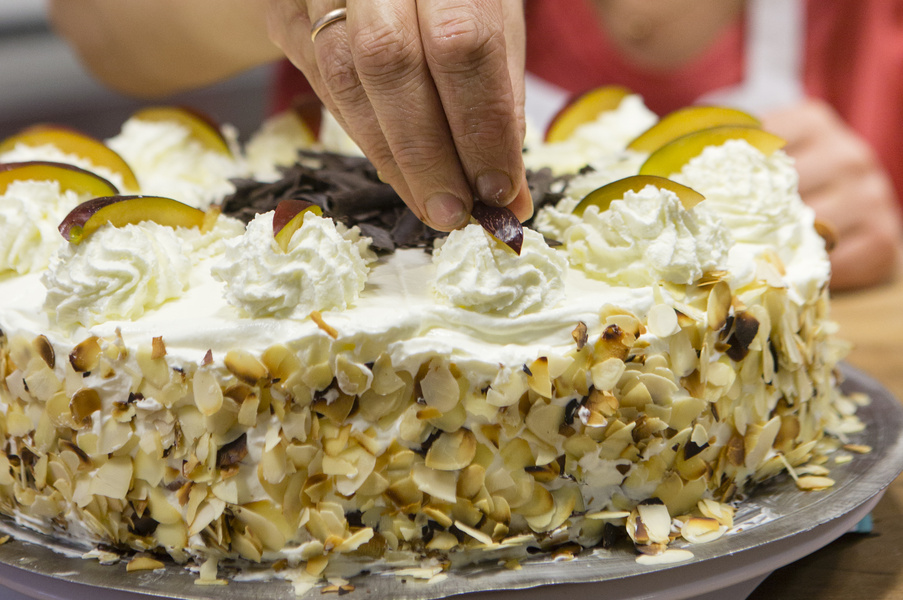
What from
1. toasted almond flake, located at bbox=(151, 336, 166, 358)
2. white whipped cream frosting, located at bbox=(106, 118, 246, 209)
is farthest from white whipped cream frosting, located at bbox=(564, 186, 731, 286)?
white whipped cream frosting, located at bbox=(106, 118, 246, 209)

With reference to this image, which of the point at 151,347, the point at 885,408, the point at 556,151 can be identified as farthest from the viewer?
the point at 556,151

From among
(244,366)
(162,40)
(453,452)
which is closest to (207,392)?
(244,366)

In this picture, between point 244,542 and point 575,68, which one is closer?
point 244,542

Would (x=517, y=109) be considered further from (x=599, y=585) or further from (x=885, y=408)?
(x=885, y=408)

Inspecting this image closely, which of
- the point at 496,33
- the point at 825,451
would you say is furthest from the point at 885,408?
the point at 496,33

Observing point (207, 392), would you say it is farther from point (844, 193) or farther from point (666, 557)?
point (844, 193)
